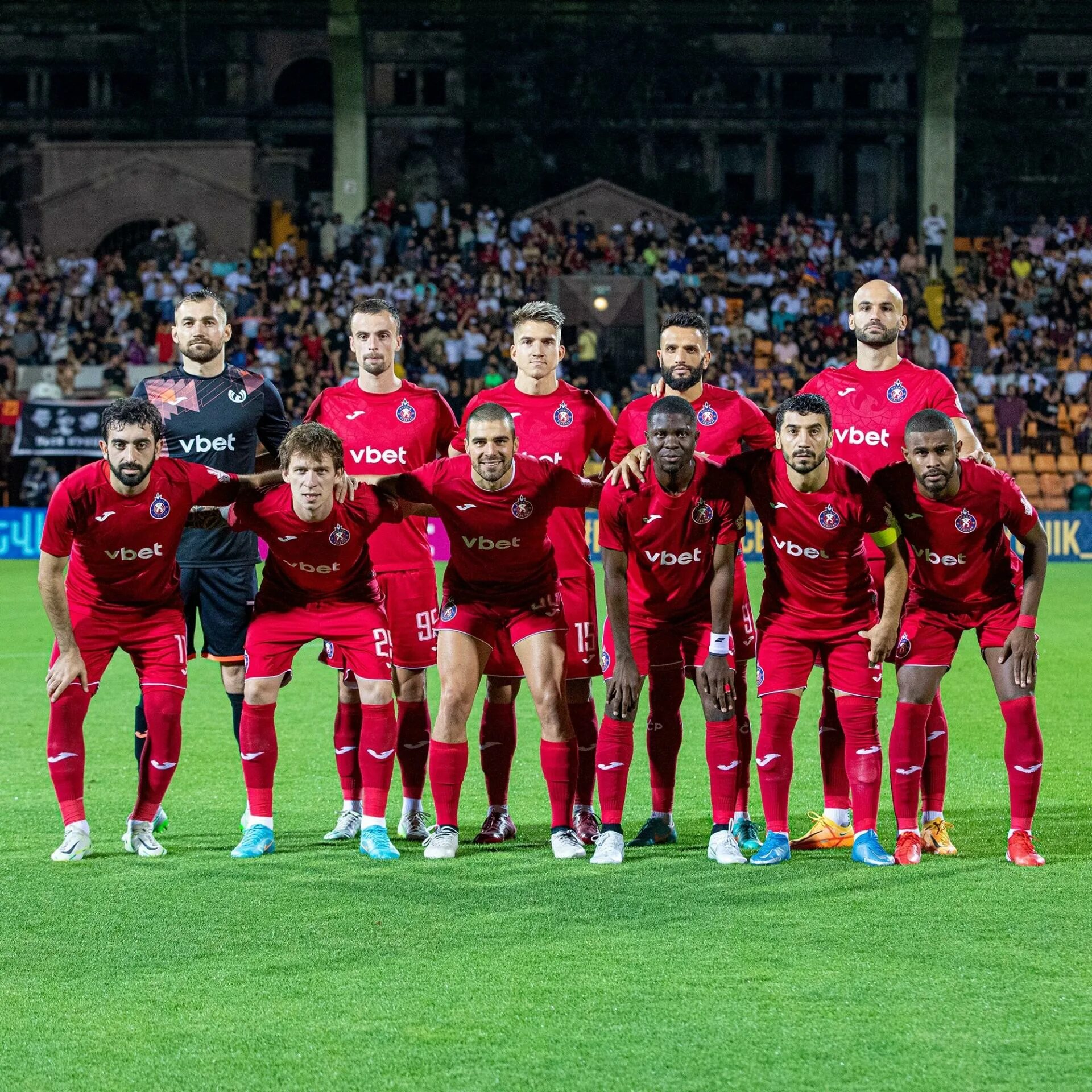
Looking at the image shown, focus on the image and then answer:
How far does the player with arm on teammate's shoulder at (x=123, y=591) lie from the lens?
619 cm

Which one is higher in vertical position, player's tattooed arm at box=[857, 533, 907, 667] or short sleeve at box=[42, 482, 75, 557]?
short sleeve at box=[42, 482, 75, 557]

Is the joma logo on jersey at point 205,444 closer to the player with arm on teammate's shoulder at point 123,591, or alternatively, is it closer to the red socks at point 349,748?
the player with arm on teammate's shoulder at point 123,591

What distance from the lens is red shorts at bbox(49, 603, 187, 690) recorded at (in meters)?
6.36

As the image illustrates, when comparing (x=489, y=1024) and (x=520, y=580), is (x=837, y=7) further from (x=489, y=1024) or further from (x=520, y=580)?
(x=489, y=1024)

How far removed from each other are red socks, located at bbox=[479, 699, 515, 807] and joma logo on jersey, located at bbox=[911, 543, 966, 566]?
1.78 m

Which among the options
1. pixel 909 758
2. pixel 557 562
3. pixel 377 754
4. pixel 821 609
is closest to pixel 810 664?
pixel 821 609

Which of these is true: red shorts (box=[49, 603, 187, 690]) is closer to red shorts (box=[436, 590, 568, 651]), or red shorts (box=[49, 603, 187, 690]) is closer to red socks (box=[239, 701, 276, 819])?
red socks (box=[239, 701, 276, 819])

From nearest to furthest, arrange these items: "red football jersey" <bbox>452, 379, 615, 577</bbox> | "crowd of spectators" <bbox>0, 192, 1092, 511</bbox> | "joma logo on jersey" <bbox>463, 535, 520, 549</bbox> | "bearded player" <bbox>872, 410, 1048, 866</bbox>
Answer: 1. "bearded player" <bbox>872, 410, 1048, 866</bbox>
2. "joma logo on jersey" <bbox>463, 535, 520, 549</bbox>
3. "red football jersey" <bbox>452, 379, 615, 577</bbox>
4. "crowd of spectators" <bbox>0, 192, 1092, 511</bbox>

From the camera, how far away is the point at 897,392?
675 centimetres

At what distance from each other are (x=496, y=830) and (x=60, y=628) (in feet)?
6.32

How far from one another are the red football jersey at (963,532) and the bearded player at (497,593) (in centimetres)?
123

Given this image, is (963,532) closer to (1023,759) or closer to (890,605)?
(890,605)

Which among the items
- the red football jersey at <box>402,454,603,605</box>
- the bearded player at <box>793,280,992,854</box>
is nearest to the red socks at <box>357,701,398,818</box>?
the red football jersey at <box>402,454,603,605</box>

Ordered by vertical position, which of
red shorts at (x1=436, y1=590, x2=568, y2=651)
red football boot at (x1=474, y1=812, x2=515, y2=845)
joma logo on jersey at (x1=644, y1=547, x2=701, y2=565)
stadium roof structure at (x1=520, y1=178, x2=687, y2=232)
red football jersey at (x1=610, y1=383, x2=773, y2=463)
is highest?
stadium roof structure at (x1=520, y1=178, x2=687, y2=232)
